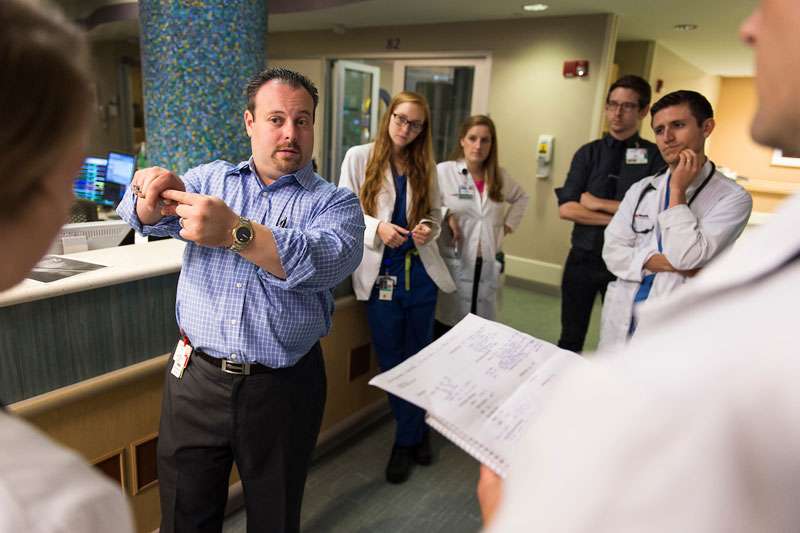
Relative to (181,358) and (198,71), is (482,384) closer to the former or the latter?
(181,358)

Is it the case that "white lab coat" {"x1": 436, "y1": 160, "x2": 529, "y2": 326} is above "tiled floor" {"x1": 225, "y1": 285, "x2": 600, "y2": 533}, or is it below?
above

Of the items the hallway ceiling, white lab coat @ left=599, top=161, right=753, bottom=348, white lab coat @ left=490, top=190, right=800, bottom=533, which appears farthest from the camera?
the hallway ceiling

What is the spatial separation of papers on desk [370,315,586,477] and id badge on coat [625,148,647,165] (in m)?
2.22

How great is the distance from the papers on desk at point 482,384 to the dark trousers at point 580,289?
2.05 meters

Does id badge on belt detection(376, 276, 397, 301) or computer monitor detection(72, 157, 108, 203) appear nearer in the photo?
id badge on belt detection(376, 276, 397, 301)

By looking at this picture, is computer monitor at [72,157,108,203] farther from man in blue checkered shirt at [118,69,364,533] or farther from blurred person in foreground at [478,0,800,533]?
blurred person in foreground at [478,0,800,533]

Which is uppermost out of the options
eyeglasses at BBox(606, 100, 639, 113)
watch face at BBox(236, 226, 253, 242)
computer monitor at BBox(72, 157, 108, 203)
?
eyeglasses at BBox(606, 100, 639, 113)

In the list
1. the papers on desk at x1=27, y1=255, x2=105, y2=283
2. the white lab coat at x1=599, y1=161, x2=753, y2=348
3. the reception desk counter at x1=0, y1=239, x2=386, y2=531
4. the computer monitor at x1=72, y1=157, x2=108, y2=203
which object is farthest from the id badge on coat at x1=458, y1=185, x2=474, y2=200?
the computer monitor at x1=72, y1=157, x2=108, y2=203

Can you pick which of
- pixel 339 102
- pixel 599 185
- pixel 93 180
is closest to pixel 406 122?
pixel 599 185

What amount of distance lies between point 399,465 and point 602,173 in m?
1.84

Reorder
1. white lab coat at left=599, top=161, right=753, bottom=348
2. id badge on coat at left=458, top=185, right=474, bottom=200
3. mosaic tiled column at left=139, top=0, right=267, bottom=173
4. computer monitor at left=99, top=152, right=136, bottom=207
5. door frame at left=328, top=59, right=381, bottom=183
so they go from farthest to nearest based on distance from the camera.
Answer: door frame at left=328, top=59, right=381, bottom=183 < computer monitor at left=99, top=152, right=136, bottom=207 < id badge on coat at left=458, top=185, right=474, bottom=200 < mosaic tiled column at left=139, top=0, right=267, bottom=173 < white lab coat at left=599, top=161, right=753, bottom=348

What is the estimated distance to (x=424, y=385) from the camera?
720 millimetres

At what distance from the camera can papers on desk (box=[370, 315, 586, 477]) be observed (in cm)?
63

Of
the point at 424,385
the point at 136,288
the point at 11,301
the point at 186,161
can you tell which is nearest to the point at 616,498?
the point at 424,385
